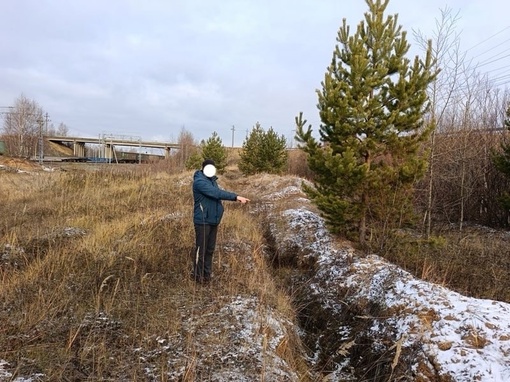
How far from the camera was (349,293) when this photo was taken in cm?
527

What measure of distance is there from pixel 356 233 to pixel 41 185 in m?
11.0

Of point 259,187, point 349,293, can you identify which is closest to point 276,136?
point 259,187

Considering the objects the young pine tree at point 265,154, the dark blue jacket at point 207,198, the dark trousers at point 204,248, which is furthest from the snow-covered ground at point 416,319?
the young pine tree at point 265,154

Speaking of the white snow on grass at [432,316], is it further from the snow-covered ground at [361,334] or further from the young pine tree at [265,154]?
the young pine tree at [265,154]

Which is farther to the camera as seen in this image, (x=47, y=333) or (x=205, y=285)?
(x=205, y=285)

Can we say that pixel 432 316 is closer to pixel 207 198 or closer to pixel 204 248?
pixel 204 248

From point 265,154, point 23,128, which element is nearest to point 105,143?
point 23,128

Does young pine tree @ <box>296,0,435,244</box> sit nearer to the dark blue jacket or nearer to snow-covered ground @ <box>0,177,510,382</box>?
snow-covered ground @ <box>0,177,510,382</box>

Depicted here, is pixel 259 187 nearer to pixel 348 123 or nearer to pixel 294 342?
pixel 348 123

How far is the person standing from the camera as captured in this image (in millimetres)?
4782

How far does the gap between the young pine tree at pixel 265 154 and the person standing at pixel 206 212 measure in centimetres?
1676

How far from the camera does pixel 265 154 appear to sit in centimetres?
2194

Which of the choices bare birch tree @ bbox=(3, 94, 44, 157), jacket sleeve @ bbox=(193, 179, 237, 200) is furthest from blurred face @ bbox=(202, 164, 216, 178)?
bare birch tree @ bbox=(3, 94, 44, 157)

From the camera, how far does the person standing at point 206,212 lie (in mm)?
4782
